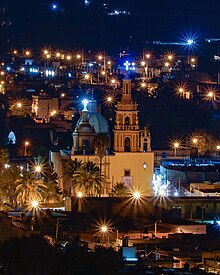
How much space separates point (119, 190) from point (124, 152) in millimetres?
2559

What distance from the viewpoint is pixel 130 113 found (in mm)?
38281

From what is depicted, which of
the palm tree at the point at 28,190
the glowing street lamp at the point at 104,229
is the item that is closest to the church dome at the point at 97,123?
the palm tree at the point at 28,190

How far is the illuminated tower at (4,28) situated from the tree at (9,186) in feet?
103

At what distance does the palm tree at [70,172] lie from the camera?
35.2m

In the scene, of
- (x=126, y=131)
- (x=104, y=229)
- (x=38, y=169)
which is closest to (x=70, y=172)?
(x=38, y=169)

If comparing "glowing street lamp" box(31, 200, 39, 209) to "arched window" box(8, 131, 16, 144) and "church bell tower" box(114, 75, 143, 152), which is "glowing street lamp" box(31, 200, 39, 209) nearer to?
"church bell tower" box(114, 75, 143, 152)

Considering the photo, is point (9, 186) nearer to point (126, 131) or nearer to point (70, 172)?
point (70, 172)

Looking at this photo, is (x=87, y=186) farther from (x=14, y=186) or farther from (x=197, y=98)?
(x=197, y=98)

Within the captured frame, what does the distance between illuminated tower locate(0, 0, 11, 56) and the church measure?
2769cm

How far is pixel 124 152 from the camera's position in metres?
38.1

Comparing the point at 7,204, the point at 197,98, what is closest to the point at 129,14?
the point at 197,98

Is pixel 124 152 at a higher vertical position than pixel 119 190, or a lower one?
higher

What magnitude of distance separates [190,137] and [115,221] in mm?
17209

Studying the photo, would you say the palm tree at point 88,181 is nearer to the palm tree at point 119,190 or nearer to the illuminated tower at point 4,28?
the palm tree at point 119,190
